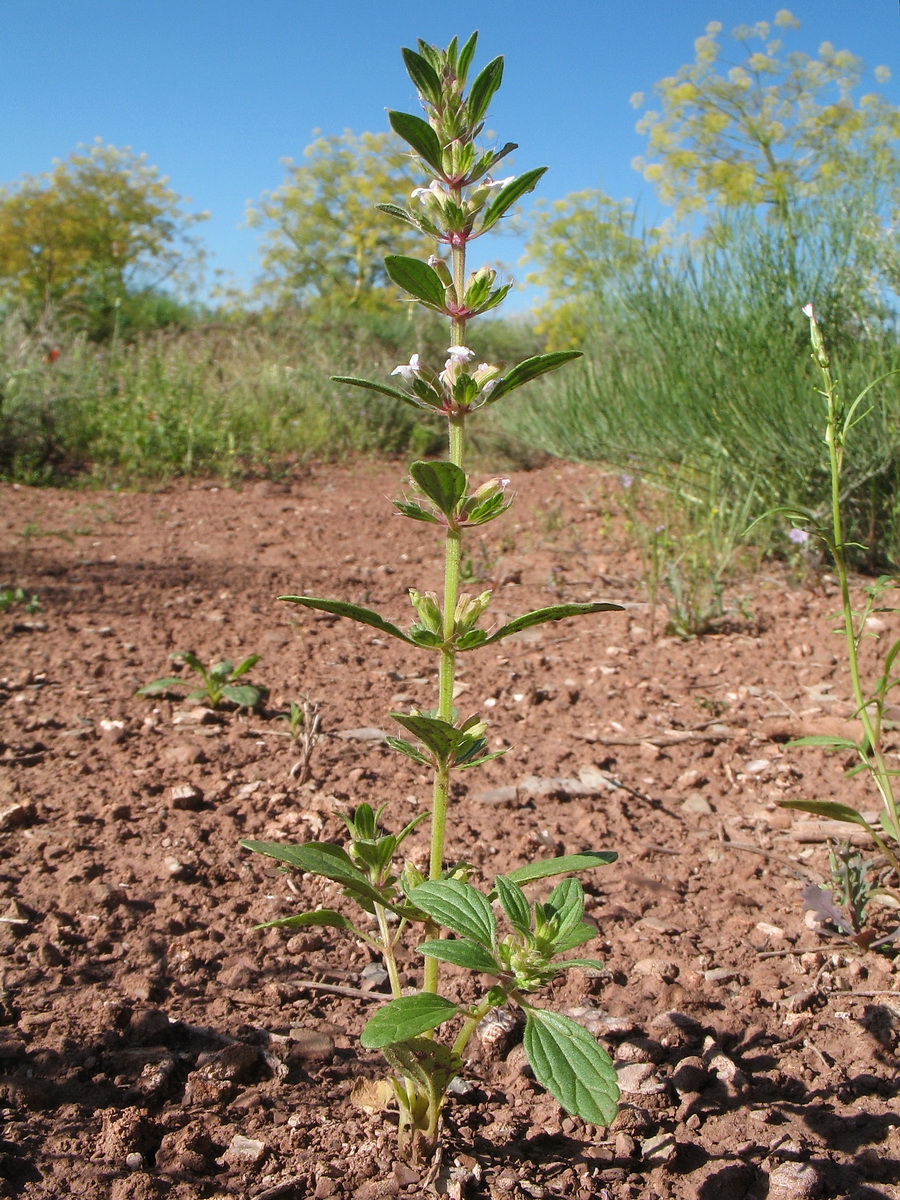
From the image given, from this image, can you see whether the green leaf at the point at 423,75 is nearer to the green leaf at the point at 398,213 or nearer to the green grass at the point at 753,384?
the green leaf at the point at 398,213

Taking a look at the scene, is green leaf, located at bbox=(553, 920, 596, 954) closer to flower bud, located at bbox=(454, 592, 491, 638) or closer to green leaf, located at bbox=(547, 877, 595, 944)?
green leaf, located at bbox=(547, 877, 595, 944)

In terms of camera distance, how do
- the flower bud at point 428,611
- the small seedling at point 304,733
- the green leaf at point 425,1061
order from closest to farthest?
the green leaf at point 425,1061, the flower bud at point 428,611, the small seedling at point 304,733

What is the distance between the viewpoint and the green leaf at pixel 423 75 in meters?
1.08

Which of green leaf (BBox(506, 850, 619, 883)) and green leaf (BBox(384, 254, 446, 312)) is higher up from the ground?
green leaf (BBox(384, 254, 446, 312))

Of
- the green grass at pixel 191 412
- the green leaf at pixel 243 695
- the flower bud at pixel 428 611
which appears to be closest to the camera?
Result: the flower bud at pixel 428 611

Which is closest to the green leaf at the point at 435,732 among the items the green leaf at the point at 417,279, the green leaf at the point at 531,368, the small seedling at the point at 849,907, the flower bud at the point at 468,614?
the flower bud at the point at 468,614

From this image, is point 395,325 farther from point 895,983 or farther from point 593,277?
point 895,983

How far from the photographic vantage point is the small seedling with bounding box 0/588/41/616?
3652 mm

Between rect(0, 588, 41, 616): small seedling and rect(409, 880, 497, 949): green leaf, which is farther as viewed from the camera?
rect(0, 588, 41, 616): small seedling

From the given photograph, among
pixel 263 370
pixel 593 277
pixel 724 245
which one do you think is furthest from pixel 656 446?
pixel 263 370

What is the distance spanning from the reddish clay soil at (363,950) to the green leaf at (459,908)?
15.7 inches

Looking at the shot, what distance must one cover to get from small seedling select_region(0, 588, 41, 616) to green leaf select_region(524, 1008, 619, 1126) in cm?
328

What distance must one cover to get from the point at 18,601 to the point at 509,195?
130 inches

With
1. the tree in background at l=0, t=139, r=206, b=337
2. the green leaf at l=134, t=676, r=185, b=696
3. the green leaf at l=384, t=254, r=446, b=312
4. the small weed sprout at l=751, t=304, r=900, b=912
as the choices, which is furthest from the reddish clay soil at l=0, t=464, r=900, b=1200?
the tree in background at l=0, t=139, r=206, b=337
